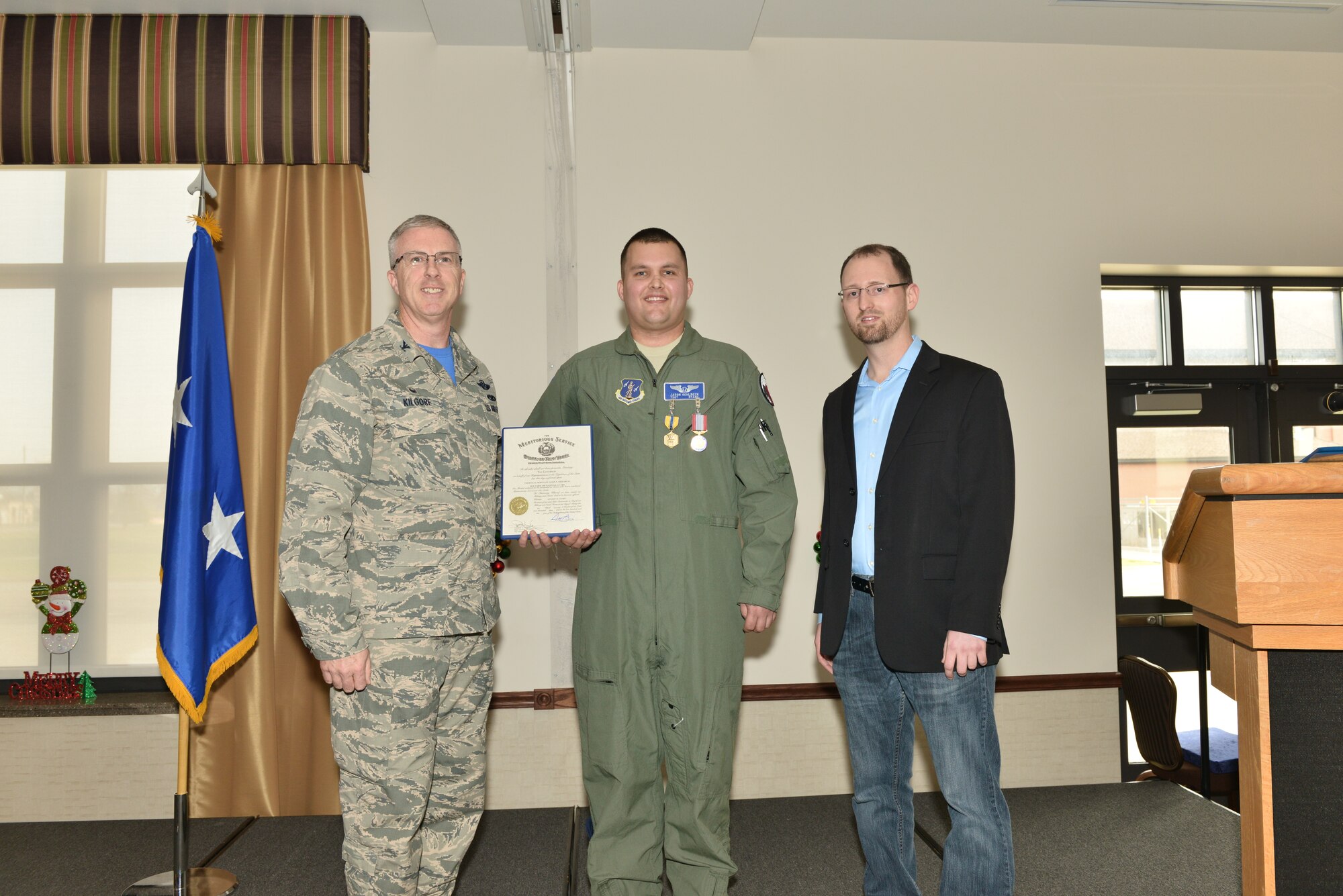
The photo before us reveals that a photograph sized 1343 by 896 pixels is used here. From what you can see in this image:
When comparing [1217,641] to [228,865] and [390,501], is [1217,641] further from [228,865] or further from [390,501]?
[228,865]

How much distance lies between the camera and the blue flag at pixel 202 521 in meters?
2.53

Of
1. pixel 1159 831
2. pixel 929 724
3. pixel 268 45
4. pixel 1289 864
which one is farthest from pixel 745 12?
pixel 1159 831

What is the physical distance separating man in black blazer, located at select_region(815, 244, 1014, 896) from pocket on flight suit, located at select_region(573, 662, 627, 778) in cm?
57

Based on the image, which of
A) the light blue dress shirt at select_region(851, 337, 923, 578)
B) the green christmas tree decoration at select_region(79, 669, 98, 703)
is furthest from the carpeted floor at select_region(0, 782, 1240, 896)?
the light blue dress shirt at select_region(851, 337, 923, 578)

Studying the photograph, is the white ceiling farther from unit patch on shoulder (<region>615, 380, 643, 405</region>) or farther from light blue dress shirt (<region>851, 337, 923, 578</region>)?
Result: light blue dress shirt (<region>851, 337, 923, 578</region>)

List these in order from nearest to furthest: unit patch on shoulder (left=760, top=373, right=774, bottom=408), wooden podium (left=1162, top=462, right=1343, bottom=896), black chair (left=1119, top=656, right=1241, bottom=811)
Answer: wooden podium (left=1162, top=462, right=1343, bottom=896) → unit patch on shoulder (left=760, top=373, right=774, bottom=408) → black chair (left=1119, top=656, right=1241, bottom=811)

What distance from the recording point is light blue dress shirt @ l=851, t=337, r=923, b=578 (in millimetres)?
2094

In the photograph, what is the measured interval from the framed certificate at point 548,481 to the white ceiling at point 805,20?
1809 millimetres

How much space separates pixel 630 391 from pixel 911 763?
4.06 feet

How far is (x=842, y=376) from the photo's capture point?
11.1 feet

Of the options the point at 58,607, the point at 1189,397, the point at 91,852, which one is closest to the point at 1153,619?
the point at 1189,397

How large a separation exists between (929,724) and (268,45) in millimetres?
3390

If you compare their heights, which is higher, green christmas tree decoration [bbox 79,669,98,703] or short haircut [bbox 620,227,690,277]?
short haircut [bbox 620,227,690,277]

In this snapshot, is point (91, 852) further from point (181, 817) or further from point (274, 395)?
point (274, 395)
